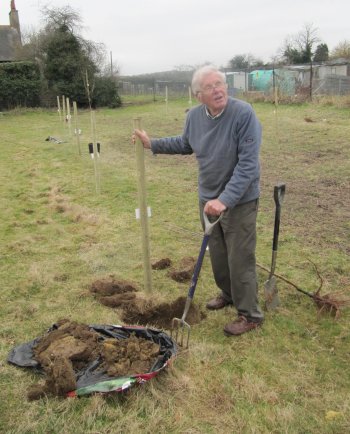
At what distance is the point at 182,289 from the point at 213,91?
2205 mm

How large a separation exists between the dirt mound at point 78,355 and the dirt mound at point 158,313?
610mm

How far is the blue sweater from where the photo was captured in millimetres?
3076

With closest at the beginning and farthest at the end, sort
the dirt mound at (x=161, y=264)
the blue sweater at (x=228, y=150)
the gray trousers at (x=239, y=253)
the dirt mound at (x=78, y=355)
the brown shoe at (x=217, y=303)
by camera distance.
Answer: the dirt mound at (x=78, y=355)
the blue sweater at (x=228, y=150)
the gray trousers at (x=239, y=253)
the brown shoe at (x=217, y=303)
the dirt mound at (x=161, y=264)

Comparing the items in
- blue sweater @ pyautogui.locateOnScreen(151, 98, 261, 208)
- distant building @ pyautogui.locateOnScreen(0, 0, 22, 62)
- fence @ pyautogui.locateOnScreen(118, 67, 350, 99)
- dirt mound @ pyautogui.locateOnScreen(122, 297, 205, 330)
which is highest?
distant building @ pyautogui.locateOnScreen(0, 0, 22, 62)

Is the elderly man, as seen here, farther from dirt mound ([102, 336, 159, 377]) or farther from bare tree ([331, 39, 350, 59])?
bare tree ([331, 39, 350, 59])

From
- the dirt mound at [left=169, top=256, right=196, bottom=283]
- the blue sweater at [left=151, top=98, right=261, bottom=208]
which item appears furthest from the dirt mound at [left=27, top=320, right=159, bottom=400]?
the dirt mound at [left=169, top=256, right=196, bottom=283]

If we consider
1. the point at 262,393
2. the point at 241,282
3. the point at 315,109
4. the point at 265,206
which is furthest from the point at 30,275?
the point at 315,109

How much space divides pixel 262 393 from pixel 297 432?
1.18 ft

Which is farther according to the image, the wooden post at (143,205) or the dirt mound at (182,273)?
the dirt mound at (182,273)

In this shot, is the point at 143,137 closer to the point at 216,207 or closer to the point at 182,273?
the point at 216,207

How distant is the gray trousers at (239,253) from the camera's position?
334cm

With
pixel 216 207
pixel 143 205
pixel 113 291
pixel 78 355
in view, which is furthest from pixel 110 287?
pixel 216 207

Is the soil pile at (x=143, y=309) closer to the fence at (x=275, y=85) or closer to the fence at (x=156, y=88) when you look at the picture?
the fence at (x=275, y=85)

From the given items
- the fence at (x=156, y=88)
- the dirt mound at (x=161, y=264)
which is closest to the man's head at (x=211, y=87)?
the dirt mound at (x=161, y=264)
